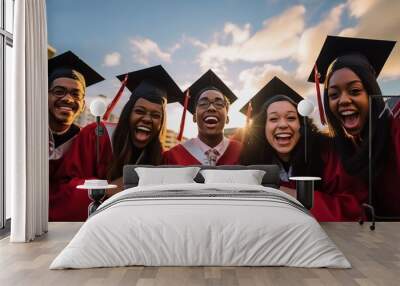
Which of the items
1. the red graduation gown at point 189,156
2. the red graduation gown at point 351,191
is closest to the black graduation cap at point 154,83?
the red graduation gown at point 189,156

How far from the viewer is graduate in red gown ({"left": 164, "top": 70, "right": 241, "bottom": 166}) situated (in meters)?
7.07

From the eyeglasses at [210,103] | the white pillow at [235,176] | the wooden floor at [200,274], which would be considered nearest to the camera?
the wooden floor at [200,274]

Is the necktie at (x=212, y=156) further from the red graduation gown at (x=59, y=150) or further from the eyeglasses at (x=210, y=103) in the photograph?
the red graduation gown at (x=59, y=150)

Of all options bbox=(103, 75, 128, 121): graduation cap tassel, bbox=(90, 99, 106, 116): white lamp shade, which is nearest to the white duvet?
bbox=(90, 99, 106, 116): white lamp shade

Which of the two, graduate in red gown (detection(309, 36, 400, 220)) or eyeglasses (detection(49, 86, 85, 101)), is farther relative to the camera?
eyeglasses (detection(49, 86, 85, 101))

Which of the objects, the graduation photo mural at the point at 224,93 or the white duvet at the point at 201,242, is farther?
the graduation photo mural at the point at 224,93

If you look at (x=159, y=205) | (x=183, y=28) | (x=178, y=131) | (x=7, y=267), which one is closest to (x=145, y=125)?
(x=178, y=131)

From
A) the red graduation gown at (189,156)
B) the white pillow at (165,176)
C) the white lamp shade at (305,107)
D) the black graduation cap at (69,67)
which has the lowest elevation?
the white pillow at (165,176)

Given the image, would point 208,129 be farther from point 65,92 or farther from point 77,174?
point 65,92

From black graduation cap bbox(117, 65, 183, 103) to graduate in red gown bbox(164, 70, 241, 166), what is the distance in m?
0.26

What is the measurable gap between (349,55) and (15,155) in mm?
4617

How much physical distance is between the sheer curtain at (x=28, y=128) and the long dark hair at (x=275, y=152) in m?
2.77

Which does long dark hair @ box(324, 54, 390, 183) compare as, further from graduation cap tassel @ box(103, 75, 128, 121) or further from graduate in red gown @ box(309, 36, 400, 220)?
graduation cap tassel @ box(103, 75, 128, 121)

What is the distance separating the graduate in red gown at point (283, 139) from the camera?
7.04 metres
